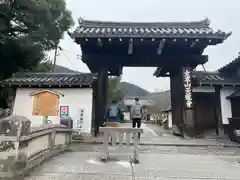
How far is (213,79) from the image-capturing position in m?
9.98

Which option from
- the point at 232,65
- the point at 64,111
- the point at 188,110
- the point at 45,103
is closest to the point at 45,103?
the point at 45,103

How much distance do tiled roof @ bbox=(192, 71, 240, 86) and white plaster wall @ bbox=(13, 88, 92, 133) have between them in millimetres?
5347

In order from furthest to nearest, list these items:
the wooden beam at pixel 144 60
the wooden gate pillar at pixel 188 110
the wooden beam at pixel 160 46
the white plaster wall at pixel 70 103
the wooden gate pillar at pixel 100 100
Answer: the wooden beam at pixel 144 60, the white plaster wall at pixel 70 103, the wooden gate pillar at pixel 188 110, the wooden gate pillar at pixel 100 100, the wooden beam at pixel 160 46

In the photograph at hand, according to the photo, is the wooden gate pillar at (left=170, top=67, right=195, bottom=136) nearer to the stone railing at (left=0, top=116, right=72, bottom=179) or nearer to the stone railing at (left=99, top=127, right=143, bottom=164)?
the stone railing at (left=99, top=127, right=143, bottom=164)

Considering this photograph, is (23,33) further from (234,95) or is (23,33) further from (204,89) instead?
(234,95)

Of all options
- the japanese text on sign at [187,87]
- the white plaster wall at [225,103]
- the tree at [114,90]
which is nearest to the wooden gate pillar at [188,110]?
the japanese text on sign at [187,87]

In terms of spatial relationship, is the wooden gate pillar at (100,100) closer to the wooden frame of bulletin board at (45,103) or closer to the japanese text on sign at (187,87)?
the wooden frame of bulletin board at (45,103)

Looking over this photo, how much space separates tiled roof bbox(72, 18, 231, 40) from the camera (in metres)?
8.23

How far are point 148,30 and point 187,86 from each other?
3138mm

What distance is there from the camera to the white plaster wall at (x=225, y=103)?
31.2 feet

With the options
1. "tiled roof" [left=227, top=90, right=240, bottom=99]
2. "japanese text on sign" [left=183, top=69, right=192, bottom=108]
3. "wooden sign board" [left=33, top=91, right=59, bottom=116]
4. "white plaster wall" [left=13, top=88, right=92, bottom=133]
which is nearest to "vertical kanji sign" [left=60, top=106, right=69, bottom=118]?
"white plaster wall" [left=13, top=88, right=92, bottom=133]

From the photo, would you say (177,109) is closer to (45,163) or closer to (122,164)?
(122,164)

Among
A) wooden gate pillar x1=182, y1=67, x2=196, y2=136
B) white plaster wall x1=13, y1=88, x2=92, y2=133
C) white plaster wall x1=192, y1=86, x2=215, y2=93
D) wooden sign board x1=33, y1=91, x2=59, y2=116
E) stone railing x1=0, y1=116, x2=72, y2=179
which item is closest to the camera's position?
stone railing x1=0, y1=116, x2=72, y2=179

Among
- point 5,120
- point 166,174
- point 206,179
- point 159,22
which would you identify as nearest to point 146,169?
point 166,174
